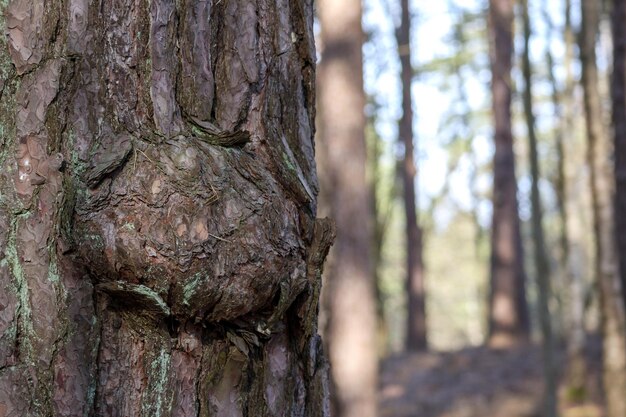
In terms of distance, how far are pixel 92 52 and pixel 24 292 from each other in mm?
438

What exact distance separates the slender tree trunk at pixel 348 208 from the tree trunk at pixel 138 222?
4.92m

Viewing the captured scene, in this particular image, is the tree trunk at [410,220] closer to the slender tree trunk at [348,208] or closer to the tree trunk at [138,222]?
the slender tree trunk at [348,208]

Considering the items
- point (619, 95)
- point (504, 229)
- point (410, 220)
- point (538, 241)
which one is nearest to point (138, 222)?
point (538, 241)

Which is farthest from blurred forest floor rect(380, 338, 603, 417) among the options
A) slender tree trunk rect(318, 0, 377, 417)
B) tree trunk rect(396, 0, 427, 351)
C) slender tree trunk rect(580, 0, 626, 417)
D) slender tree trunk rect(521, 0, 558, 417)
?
slender tree trunk rect(318, 0, 377, 417)

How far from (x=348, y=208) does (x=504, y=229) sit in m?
8.19


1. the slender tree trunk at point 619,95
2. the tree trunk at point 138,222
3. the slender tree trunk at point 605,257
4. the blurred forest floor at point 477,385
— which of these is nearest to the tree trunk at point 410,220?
the blurred forest floor at point 477,385

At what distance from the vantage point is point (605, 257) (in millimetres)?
7406

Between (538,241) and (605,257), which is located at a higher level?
(538,241)

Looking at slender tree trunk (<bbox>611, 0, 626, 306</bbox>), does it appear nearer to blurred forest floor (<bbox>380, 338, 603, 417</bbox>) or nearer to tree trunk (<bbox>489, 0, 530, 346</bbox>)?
blurred forest floor (<bbox>380, 338, 603, 417</bbox>)

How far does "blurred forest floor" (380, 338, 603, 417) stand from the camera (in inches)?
400

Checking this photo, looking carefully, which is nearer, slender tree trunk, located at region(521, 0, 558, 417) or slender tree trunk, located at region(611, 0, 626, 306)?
slender tree trunk, located at region(521, 0, 558, 417)

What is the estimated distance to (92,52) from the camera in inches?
54.4

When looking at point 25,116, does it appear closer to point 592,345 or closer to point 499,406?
point 499,406

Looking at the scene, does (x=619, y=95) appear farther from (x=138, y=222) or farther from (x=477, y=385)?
(x=138, y=222)
